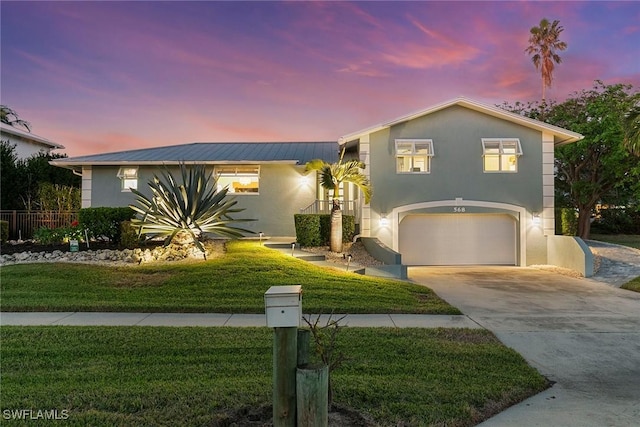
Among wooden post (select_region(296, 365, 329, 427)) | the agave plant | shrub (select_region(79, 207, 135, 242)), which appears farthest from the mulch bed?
wooden post (select_region(296, 365, 329, 427))

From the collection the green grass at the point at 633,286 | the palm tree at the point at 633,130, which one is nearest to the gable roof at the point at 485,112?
the palm tree at the point at 633,130

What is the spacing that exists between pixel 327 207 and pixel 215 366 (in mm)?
11521

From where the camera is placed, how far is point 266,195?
16453 mm

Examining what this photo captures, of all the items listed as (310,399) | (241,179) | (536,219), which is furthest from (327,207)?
(310,399)

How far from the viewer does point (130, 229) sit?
1236 centimetres

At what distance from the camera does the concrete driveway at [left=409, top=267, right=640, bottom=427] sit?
12.5ft

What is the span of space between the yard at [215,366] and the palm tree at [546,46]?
105 ft

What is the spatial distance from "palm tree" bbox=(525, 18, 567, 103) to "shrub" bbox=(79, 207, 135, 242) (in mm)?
33088

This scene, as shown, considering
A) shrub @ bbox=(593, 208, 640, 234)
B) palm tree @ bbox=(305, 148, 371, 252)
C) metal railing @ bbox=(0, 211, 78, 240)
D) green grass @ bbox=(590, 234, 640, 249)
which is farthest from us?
shrub @ bbox=(593, 208, 640, 234)

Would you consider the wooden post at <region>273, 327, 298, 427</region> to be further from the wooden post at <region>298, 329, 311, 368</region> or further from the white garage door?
the white garage door

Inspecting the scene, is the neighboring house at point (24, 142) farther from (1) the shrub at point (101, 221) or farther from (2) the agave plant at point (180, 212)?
(2) the agave plant at point (180, 212)

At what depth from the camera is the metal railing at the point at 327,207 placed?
15.7 m

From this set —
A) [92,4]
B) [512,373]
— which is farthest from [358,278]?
[92,4]

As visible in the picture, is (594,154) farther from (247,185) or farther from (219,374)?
(219,374)
